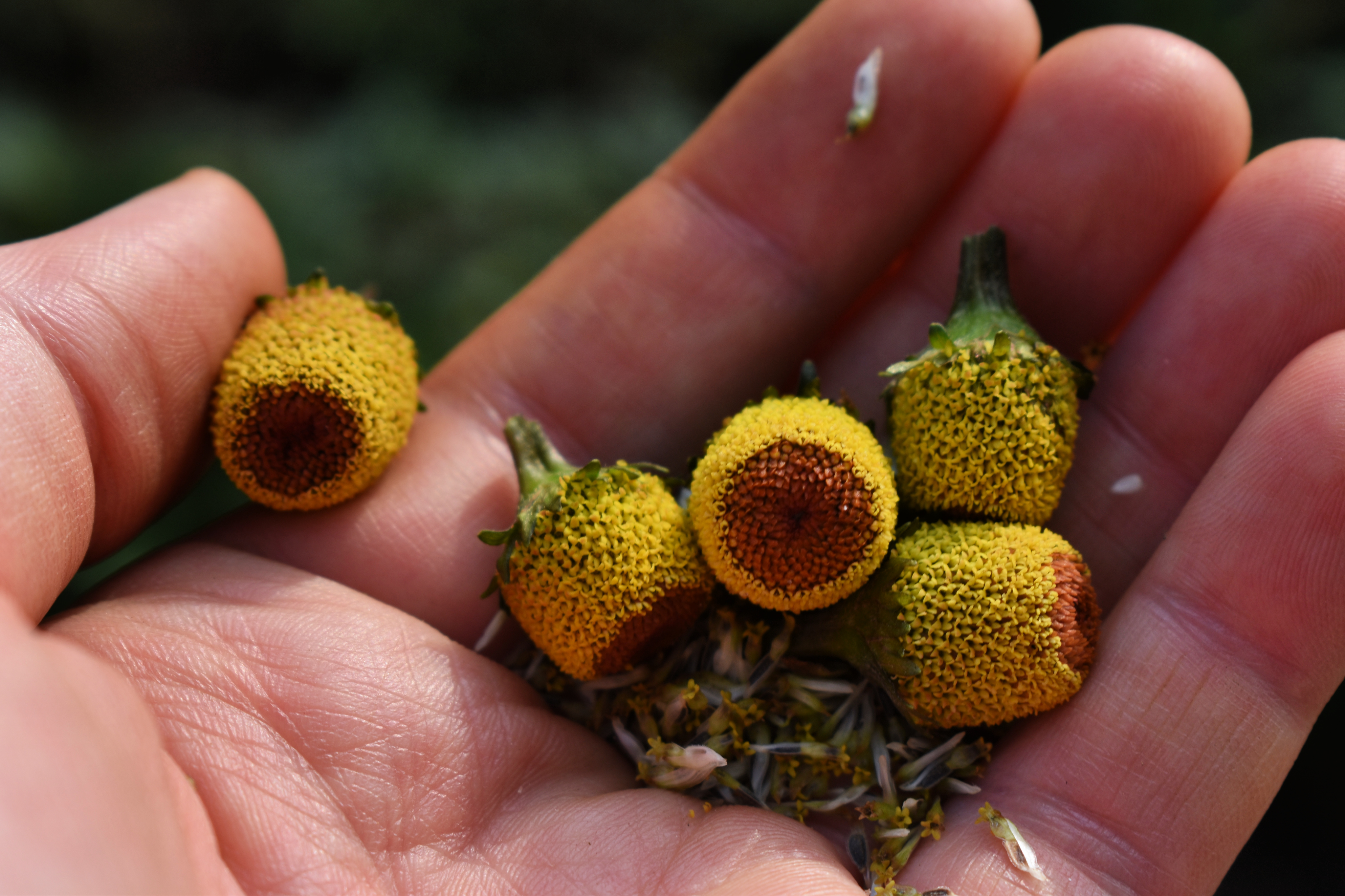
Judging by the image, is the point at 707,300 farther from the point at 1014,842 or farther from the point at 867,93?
the point at 1014,842

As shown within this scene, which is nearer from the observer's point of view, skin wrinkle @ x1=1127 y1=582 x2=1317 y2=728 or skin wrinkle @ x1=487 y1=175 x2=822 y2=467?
skin wrinkle @ x1=1127 y1=582 x2=1317 y2=728

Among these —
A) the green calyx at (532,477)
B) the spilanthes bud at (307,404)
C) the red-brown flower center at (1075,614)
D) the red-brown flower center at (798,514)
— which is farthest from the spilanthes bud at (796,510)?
the spilanthes bud at (307,404)

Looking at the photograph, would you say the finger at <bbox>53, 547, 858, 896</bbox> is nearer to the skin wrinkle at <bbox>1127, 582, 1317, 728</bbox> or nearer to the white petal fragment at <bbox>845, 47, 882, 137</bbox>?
the skin wrinkle at <bbox>1127, 582, 1317, 728</bbox>

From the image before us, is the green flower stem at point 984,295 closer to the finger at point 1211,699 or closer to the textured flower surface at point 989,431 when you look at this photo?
the textured flower surface at point 989,431

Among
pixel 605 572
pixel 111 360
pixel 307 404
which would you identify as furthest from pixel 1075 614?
pixel 111 360

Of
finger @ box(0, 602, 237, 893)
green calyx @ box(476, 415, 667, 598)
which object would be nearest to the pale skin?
finger @ box(0, 602, 237, 893)

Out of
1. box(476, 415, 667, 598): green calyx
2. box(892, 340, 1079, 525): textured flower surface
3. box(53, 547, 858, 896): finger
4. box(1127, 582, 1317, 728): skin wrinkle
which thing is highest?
box(892, 340, 1079, 525): textured flower surface
